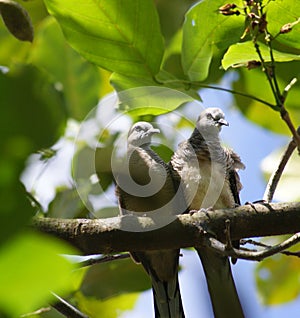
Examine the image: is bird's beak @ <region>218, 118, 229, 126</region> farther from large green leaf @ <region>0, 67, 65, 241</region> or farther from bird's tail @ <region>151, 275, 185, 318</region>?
large green leaf @ <region>0, 67, 65, 241</region>

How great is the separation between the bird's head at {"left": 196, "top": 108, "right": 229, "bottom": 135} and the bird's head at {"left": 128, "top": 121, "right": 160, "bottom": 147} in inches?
16.6

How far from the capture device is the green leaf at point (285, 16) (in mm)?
1734

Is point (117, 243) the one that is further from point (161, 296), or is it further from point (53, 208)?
point (161, 296)

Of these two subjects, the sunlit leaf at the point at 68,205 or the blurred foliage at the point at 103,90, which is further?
the sunlit leaf at the point at 68,205

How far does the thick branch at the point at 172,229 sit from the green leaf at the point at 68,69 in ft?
1.96

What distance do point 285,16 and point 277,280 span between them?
4.99ft

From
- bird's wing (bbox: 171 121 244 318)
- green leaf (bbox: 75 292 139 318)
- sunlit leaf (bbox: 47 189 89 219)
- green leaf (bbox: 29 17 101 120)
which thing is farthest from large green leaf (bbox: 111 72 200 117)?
bird's wing (bbox: 171 121 244 318)

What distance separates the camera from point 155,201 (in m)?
2.88

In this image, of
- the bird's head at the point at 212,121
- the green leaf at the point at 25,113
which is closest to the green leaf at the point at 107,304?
the bird's head at the point at 212,121

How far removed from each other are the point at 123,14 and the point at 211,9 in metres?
0.30

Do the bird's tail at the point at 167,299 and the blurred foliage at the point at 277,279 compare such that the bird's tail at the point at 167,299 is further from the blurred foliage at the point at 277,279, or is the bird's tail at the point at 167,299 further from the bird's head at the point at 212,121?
the bird's head at the point at 212,121

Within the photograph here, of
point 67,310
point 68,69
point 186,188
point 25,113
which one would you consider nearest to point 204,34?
point 68,69

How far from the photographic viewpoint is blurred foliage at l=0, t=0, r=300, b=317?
0.47 meters

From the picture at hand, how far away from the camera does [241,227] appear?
6.05 feet
